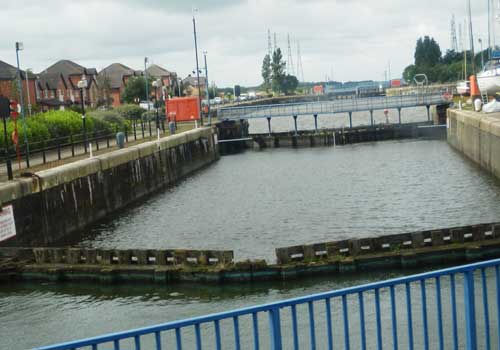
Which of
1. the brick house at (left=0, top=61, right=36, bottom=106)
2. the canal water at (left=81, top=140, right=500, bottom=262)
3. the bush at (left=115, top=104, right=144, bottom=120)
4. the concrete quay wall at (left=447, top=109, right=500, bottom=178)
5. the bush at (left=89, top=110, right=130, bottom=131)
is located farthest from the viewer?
the bush at (left=115, top=104, right=144, bottom=120)

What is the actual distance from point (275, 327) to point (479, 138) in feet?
142

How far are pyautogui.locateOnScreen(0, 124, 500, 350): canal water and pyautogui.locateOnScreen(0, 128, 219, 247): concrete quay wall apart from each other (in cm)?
107

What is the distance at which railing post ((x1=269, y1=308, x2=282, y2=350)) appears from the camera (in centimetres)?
656

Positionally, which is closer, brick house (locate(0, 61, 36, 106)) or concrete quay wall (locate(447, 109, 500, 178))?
concrete quay wall (locate(447, 109, 500, 178))

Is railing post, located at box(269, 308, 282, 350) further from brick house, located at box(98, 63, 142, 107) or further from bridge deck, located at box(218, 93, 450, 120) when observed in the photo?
brick house, located at box(98, 63, 142, 107)

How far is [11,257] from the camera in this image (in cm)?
2281

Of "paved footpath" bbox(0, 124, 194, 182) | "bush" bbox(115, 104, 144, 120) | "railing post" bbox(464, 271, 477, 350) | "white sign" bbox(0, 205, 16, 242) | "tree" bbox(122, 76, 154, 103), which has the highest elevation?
"tree" bbox(122, 76, 154, 103)

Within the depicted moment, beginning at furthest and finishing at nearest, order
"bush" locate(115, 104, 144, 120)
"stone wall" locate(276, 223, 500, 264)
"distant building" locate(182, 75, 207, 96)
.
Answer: "distant building" locate(182, 75, 207, 96) → "bush" locate(115, 104, 144, 120) → "stone wall" locate(276, 223, 500, 264)

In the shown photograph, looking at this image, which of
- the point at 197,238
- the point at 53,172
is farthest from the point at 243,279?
the point at 53,172

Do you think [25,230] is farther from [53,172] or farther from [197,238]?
[197,238]

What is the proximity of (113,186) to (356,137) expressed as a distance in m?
38.1

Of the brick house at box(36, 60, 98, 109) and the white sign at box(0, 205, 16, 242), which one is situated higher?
the brick house at box(36, 60, 98, 109)

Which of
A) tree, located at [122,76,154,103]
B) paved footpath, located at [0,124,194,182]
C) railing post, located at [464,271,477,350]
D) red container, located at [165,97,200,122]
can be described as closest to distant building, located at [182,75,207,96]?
tree, located at [122,76,154,103]

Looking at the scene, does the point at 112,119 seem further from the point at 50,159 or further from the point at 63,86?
the point at 63,86
